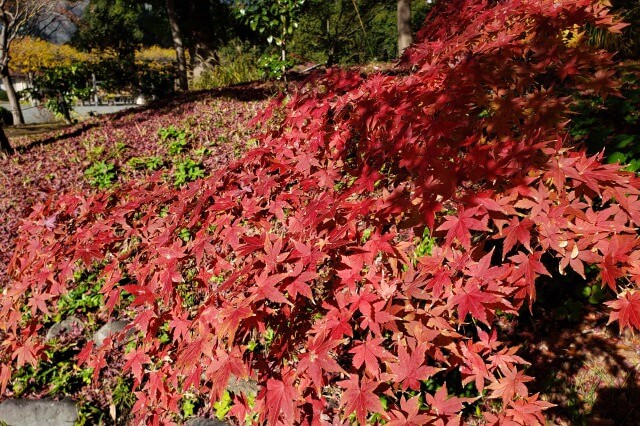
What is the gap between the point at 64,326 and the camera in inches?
157

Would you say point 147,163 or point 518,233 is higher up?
point 518,233

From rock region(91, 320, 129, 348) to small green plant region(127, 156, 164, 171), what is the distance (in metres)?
2.78

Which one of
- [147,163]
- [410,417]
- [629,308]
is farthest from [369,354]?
[147,163]

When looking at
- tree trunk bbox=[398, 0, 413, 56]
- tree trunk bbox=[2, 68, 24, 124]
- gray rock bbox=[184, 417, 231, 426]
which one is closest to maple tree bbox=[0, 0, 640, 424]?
gray rock bbox=[184, 417, 231, 426]

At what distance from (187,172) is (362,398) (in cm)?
482

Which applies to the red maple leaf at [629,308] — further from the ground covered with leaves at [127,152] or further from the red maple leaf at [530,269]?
the ground covered with leaves at [127,152]

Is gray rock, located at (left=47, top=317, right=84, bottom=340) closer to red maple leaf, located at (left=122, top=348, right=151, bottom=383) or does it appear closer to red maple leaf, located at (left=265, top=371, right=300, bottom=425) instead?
red maple leaf, located at (left=122, top=348, right=151, bottom=383)

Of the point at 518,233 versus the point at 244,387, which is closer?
the point at 518,233

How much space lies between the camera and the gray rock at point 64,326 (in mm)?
3930

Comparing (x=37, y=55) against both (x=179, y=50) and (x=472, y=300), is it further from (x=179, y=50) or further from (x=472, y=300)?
(x=472, y=300)

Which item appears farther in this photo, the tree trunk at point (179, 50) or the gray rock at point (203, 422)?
the tree trunk at point (179, 50)

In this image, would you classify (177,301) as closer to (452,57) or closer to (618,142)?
(452,57)

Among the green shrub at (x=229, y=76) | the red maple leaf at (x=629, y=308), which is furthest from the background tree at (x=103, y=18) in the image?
the red maple leaf at (x=629, y=308)

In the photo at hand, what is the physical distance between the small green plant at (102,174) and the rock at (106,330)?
2.63 m
